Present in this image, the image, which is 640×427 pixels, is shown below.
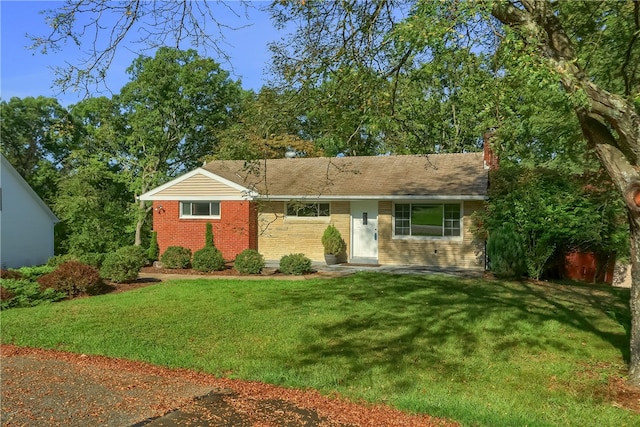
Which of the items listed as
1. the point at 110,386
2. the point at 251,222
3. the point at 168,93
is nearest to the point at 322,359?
the point at 110,386

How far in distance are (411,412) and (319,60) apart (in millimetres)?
4566

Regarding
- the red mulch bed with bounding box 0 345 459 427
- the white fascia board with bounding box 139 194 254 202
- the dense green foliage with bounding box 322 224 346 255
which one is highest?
the white fascia board with bounding box 139 194 254 202

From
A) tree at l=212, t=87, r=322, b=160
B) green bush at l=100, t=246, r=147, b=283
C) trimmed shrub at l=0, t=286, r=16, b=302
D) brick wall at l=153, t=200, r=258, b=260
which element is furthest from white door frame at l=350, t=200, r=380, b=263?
tree at l=212, t=87, r=322, b=160

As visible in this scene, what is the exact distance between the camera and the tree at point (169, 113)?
29375mm

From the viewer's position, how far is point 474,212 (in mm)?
17609

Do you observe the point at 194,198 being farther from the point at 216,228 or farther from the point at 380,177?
the point at 380,177

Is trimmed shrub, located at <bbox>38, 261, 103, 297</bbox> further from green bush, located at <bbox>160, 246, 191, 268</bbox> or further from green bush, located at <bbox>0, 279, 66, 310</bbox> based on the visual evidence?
green bush, located at <bbox>160, 246, 191, 268</bbox>

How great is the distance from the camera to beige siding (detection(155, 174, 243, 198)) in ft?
68.2

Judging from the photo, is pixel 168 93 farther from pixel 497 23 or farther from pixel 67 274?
pixel 497 23

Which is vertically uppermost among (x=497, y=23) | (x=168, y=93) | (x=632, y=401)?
(x=168, y=93)

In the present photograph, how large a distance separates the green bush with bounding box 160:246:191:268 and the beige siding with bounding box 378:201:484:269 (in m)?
7.35

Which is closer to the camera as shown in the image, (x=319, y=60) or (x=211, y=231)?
(x=319, y=60)

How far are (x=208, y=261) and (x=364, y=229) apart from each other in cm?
637

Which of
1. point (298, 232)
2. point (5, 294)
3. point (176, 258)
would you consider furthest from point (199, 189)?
point (5, 294)
